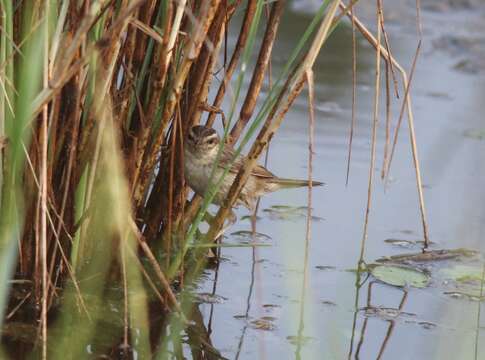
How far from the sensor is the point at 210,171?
4.75 m

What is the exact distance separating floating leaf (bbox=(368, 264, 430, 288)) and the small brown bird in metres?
0.64

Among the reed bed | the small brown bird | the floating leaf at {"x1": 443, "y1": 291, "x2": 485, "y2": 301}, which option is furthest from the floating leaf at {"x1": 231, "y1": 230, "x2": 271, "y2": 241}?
the floating leaf at {"x1": 443, "y1": 291, "x2": 485, "y2": 301}

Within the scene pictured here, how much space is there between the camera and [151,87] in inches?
161

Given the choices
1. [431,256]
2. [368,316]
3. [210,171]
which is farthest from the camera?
[431,256]

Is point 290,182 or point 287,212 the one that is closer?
point 290,182

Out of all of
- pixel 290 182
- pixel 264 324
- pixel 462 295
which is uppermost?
pixel 290 182

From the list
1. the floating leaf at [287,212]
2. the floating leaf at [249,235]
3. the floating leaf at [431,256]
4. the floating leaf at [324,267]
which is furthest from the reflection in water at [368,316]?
the floating leaf at [287,212]

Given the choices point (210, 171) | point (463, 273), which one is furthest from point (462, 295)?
point (210, 171)

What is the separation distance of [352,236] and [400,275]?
499 mm

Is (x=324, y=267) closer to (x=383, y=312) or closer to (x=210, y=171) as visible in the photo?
(x=383, y=312)

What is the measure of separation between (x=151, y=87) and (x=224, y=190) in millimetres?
1080

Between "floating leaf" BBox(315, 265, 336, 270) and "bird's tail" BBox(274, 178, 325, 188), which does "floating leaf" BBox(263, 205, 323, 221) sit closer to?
"bird's tail" BBox(274, 178, 325, 188)

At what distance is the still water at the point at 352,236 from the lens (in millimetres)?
4223

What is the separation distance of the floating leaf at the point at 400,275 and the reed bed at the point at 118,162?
91 cm
